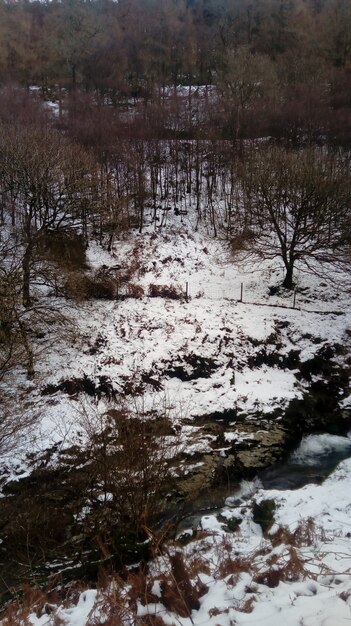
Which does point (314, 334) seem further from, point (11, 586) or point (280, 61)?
point (280, 61)

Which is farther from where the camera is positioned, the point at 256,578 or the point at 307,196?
the point at 307,196

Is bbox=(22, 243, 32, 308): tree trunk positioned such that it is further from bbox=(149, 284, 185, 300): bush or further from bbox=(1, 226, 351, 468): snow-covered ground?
bbox=(149, 284, 185, 300): bush

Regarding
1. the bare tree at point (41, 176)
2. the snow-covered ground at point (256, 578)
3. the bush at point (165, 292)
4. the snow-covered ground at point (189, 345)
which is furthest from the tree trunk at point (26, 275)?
the snow-covered ground at point (256, 578)

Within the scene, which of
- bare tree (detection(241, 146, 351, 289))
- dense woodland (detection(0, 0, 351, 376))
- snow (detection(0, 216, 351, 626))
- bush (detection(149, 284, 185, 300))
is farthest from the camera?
bush (detection(149, 284, 185, 300))

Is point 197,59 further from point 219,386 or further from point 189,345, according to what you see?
point 219,386

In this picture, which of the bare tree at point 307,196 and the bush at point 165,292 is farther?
the bush at point 165,292

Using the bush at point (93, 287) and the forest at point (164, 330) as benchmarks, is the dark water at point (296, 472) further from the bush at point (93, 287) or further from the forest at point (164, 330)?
the bush at point (93, 287)

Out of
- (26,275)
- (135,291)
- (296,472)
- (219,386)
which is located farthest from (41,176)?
(296,472)

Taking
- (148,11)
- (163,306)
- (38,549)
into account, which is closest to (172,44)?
(148,11)

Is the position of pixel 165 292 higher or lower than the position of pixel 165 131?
lower

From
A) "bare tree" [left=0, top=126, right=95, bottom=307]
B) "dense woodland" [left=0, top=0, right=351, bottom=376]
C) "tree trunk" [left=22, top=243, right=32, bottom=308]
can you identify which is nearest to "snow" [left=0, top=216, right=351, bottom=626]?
"dense woodland" [left=0, top=0, right=351, bottom=376]

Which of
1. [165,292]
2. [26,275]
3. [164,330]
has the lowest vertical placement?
[164,330]

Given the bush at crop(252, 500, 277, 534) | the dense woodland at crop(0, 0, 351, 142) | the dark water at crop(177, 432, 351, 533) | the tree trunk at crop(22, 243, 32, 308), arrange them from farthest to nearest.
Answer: the dense woodland at crop(0, 0, 351, 142)
the tree trunk at crop(22, 243, 32, 308)
the dark water at crop(177, 432, 351, 533)
the bush at crop(252, 500, 277, 534)
